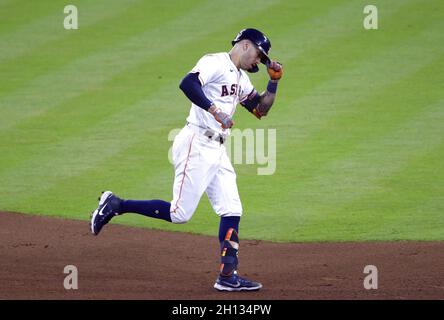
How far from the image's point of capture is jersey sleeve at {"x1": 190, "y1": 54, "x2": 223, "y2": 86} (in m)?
7.55

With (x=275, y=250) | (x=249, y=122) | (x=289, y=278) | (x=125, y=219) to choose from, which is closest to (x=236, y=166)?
(x=249, y=122)

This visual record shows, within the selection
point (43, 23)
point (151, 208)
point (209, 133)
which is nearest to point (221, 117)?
point (209, 133)

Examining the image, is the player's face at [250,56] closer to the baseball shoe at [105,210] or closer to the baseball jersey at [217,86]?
the baseball jersey at [217,86]

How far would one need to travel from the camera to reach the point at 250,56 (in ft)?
25.8

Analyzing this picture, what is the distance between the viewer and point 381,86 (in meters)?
14.2

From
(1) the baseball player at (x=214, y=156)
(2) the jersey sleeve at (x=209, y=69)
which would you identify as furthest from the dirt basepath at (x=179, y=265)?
(2) the jersey sleeve at (x=209, y=69)

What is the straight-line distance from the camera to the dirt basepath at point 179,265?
24.2 ft

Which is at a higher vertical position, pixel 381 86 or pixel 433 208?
pixel 381 86

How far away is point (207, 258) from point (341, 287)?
1.61 m

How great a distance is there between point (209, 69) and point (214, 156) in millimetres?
693

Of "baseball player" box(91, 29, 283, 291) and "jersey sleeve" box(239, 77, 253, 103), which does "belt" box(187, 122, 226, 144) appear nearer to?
"baseball player" box(91, 29, 283, 291)

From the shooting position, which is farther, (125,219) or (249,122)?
(249,122)

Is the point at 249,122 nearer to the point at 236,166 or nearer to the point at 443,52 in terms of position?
the point at 236,166

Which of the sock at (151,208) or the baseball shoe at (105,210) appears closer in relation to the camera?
the sock at (151,208)
